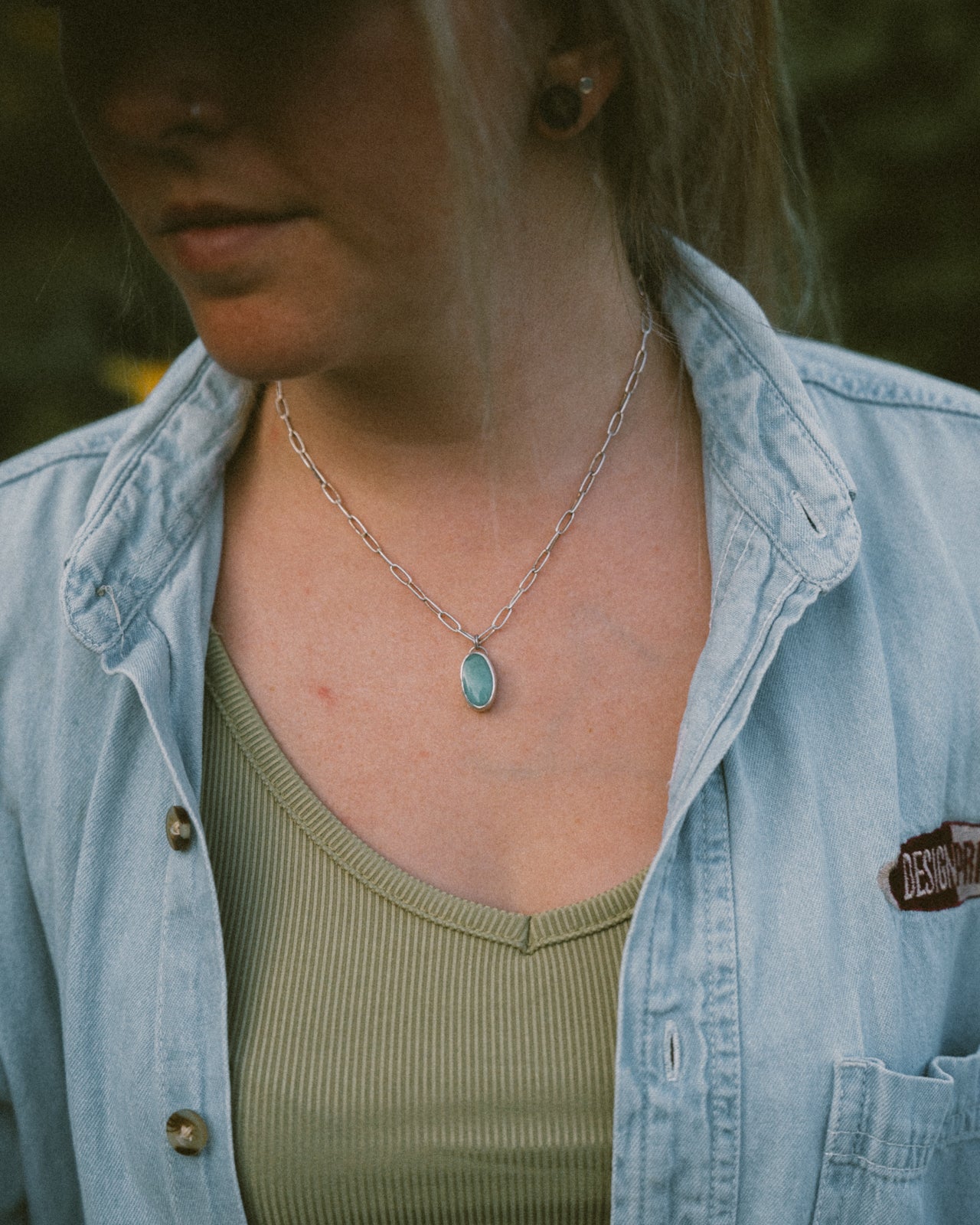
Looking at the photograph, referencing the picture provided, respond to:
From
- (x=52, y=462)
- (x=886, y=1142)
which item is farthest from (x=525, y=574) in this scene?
(x=886, y=1142)

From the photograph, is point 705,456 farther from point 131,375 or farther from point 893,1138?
point 131,375

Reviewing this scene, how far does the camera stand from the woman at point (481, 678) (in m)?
1.17

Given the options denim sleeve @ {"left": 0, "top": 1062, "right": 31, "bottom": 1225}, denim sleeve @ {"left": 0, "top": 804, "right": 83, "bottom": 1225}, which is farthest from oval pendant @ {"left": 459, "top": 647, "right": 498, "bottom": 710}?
denim sleeve @ {"left": 0, "top": 1062, "right": 31, "bottom": 1225}

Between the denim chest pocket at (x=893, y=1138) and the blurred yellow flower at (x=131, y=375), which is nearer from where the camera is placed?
the denim chest pocket at (x=893, y=1138)

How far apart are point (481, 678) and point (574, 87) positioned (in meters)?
0.61

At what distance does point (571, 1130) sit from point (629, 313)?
0.91 meters

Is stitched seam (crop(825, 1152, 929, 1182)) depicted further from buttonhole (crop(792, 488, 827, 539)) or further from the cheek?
the cheek

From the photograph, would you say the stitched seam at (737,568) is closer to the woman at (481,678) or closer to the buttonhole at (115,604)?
the woman at (481,678)

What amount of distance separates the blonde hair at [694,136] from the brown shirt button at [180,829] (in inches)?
26.2

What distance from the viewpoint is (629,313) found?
5.03 ft

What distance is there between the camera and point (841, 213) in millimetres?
2568

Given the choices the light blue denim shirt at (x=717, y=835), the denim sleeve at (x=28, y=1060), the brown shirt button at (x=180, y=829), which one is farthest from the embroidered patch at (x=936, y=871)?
the denim sleeve at (x=28, y=1060)

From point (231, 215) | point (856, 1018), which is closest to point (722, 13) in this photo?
point (231, 215)

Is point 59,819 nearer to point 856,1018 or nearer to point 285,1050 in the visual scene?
point 285,1050
